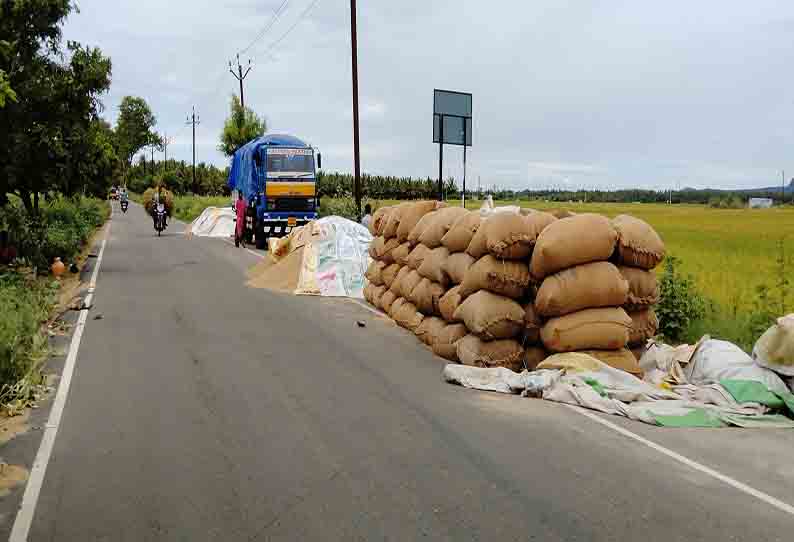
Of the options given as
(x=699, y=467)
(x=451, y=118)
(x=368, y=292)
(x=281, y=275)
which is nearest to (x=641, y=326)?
(x=699, y=467)

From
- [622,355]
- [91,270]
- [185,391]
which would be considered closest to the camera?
[185,391]

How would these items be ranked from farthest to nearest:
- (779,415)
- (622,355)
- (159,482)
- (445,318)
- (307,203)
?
1. (307,203)
2. (445,318)
3. (622,355)
4. (779,415)
5. (159,482)

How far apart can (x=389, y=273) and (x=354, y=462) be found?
7.81m

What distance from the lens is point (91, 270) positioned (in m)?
19.8

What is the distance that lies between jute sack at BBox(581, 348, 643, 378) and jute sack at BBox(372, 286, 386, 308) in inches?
227

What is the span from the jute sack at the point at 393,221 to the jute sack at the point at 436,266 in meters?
1.95

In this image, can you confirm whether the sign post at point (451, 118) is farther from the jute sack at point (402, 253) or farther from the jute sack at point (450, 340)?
the jute sack at point (450, 340)

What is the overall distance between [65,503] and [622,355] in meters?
5.81

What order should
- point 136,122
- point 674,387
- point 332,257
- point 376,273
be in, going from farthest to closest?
1. point 136,122
2. point 332,257
3. point 376,273
4. point 674,387

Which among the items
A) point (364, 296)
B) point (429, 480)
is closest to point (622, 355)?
point (429, 480)

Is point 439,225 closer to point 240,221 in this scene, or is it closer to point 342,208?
point 240,221

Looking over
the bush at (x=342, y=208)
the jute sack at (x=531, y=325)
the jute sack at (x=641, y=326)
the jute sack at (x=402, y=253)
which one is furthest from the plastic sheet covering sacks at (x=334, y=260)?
the bush at (x=342, y=208)

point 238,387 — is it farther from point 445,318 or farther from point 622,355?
point 622,355

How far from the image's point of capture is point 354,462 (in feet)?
18.3
